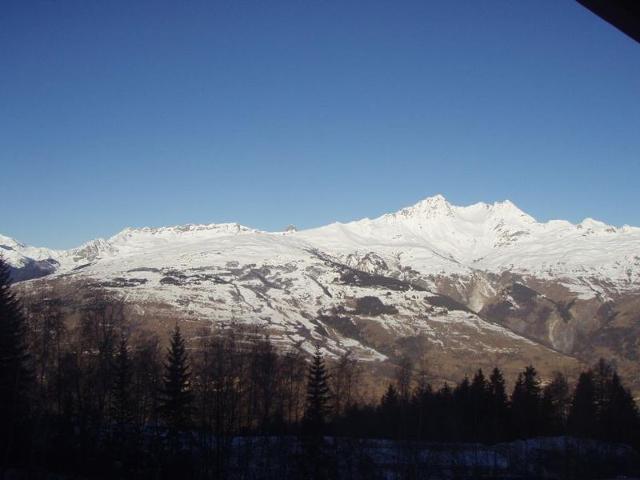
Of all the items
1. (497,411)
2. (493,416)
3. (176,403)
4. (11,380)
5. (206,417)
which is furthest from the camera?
(497,411)

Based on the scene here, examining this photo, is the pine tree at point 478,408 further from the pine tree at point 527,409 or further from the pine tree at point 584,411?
the pine tree at point 584,411

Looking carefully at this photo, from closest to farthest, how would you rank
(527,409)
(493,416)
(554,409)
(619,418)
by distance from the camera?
(493,416), (619,418), (527,409), (554,409)

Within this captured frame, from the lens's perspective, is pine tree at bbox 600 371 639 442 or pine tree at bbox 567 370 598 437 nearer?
pine tree at bbox 600 371 639 442

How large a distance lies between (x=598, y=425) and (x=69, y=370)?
251 ft

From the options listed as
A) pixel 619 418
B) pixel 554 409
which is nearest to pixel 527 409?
pixel 554 409

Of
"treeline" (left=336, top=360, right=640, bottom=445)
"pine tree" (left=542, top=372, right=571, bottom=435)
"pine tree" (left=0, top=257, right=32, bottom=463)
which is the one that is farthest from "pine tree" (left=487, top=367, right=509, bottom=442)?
"pine tree" (left=0, top=257, right=32, bottom=463)

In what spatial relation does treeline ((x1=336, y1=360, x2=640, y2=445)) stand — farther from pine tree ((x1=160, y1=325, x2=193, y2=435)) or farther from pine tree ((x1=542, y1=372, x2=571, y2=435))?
pine tree ((x1=160, y1=325, x2=193, y2=435))

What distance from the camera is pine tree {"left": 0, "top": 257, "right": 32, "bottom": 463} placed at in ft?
145

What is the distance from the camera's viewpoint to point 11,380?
51.6 meters

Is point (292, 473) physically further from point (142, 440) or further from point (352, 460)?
point (142, 440)

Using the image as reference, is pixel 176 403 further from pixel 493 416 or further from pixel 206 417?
pixel 493 416

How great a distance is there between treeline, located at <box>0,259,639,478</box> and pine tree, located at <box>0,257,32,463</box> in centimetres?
11

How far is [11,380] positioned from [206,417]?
26.7 m

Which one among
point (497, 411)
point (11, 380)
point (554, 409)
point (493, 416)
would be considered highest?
point (11, 380)
